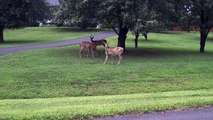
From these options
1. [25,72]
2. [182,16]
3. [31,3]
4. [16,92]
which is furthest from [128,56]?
[31,3]

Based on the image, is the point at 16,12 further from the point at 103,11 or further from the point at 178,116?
the point at 178,116

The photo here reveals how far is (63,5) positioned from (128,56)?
5646mm

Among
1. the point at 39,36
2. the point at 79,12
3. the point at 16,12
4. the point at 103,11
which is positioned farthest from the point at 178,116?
the point at 39,36

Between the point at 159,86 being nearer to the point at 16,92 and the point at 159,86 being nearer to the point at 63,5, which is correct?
the point at 16,92

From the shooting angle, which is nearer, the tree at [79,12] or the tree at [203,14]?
the tree at [79,12]

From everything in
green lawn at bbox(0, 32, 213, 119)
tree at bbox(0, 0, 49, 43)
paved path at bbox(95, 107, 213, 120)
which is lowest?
green lawn at bbox(0, 32, 213, 119)

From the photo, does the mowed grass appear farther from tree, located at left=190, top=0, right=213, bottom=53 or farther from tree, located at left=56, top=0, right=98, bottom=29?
tree, located at left=190, top=0, right=213, bottom=53

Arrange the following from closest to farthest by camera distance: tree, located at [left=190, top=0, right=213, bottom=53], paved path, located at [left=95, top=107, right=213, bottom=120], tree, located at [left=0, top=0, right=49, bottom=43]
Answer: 1. paved path, located at [left=95, top=107, right=213, bottom=120]
2. tree, located at [left=190, top=0, right=213, bottom=53]
3. tree, located at [left=0, top=0, right=49, bottom=43]

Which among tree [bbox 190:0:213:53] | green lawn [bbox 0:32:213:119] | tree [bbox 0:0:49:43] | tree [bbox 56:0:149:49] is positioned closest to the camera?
green lawn [bbox 0:32:213:119]

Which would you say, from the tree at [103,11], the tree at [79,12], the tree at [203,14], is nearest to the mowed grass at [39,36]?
the tree at [79,12]

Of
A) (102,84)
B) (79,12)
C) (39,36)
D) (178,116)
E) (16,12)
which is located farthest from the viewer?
(39,36)

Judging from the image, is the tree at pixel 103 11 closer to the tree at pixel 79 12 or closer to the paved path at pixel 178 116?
the tree at pixel 79 12

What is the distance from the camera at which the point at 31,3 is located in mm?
46094

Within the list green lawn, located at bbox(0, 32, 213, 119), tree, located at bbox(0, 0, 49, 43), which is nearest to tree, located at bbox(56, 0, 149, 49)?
green lawn, located at bbox(0, 32, 213, 119)
